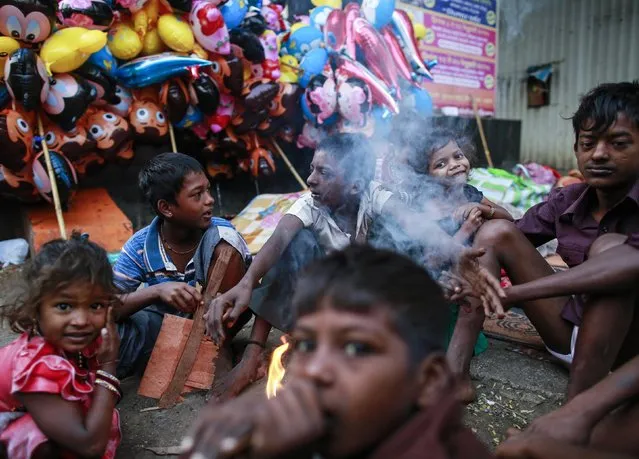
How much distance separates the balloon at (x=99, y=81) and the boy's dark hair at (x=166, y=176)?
2271 millimetres

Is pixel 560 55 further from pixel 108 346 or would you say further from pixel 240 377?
pixel 108 346

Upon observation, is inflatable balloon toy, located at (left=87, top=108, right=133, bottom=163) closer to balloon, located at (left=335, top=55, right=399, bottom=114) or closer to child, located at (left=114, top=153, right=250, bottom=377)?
child, located at (left=114, top=153, right=250, bottom=377)

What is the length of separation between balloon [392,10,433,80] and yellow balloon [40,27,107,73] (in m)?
4.22

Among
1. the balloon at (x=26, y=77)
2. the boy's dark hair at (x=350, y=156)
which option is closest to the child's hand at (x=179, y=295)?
the boy's dark hair at (x=350, y=156)

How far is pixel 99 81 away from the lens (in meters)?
4.60

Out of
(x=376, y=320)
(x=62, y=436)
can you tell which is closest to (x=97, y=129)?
(x=62, y=436)

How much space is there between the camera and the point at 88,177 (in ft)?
18.4

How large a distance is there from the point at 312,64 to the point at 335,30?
30.2 inches

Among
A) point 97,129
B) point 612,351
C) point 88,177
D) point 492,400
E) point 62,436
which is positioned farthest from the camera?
point 88,177

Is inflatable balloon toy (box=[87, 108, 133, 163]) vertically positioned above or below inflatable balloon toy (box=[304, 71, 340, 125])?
below

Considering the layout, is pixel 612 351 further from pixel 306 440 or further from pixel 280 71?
pixel 280 71

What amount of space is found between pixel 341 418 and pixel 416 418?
153 millimetres

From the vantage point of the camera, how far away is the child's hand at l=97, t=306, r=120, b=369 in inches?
69.3

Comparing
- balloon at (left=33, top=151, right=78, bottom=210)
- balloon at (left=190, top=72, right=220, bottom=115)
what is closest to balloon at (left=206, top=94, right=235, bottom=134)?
balloon at (left=190, top=72, right=220, bottom=115)
